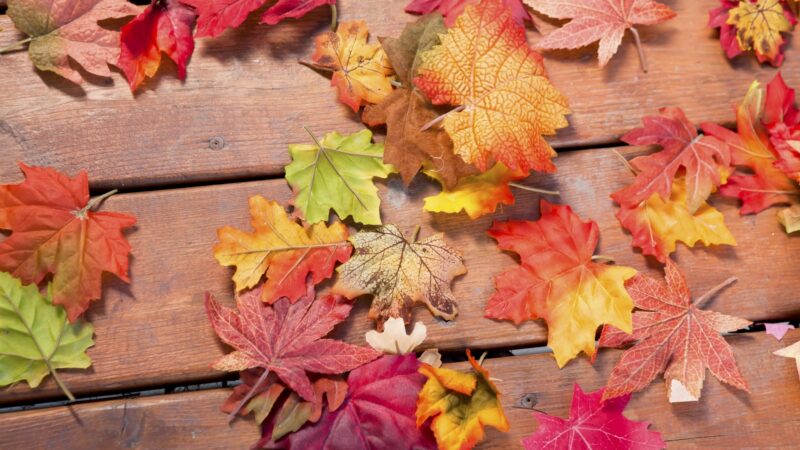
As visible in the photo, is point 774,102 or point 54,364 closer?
point 54,364

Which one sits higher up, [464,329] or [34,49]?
[34,49]

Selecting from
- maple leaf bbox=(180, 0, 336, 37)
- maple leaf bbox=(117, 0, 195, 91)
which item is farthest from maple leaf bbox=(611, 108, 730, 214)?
maple leaf bbox=(117, 0, 195, 91)

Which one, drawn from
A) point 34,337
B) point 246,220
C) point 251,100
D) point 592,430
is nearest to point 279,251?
point 246,220

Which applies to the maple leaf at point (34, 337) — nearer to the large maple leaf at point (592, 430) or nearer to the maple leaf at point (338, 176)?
the maple leaf at point (338, 176)

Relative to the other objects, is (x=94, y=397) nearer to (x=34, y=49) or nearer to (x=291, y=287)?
(x=291, y=287)

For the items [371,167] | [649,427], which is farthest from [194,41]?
[649,427]

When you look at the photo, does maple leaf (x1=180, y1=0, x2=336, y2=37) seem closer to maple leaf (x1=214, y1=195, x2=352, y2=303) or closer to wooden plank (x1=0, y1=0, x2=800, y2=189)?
wooden plank (x1=0, y1=0, x2=800, y2=189)

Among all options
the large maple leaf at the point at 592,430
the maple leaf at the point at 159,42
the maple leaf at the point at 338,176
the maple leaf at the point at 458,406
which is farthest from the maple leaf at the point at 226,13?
the large maple leaf at the point at 592,430
